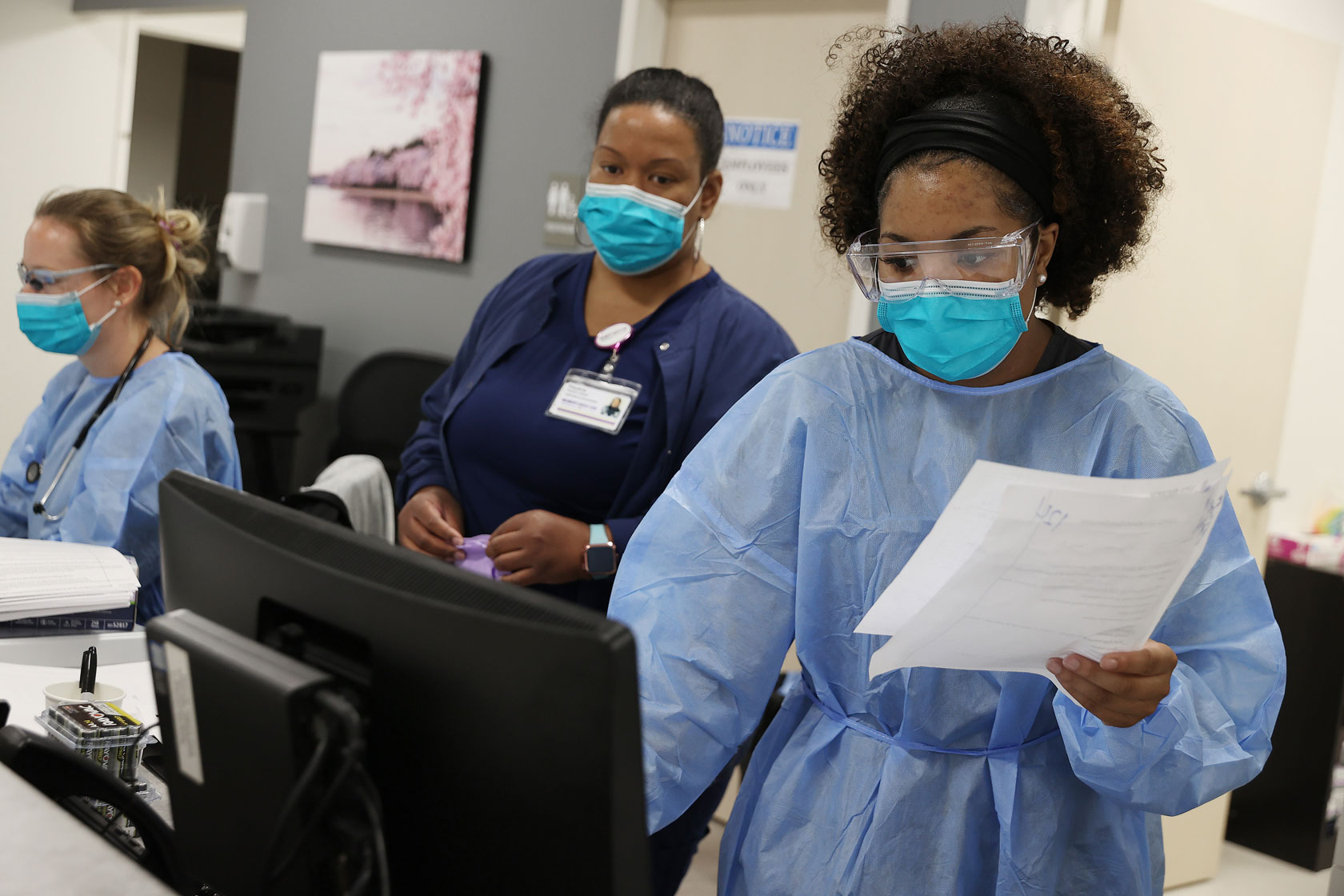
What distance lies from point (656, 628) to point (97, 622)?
106 cm

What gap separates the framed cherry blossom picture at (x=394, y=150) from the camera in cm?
368

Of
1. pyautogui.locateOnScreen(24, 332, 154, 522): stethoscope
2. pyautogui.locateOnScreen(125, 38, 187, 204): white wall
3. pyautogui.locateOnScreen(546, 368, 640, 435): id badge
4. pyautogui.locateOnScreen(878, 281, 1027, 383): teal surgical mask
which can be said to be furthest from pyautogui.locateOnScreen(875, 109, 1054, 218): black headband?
pyautogui.locateOnScreen(125, 38, 187, 204): white wall

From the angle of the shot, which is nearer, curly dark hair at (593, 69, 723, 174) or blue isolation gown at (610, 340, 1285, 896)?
blue isolation gown at (610, 340, 1285, 896)

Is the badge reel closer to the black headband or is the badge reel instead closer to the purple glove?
the purple glove

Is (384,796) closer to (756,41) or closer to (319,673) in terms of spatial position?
(319,673)

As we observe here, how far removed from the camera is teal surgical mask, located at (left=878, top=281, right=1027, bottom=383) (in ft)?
3.79

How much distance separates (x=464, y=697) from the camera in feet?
2.43

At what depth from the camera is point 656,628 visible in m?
1.13

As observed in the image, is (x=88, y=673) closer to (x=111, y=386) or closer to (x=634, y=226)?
(x=111, y=386)

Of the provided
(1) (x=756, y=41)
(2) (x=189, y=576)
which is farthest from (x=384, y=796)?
(1) (x=756, y=41)

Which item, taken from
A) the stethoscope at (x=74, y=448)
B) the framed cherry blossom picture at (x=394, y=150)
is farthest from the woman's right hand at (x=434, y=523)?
the framed cherry blossom picture at (x=394, y=150)

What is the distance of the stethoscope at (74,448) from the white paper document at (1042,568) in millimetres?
1707

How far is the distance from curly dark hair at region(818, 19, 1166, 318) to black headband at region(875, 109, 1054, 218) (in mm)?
15

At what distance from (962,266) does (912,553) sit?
11.1 inches
